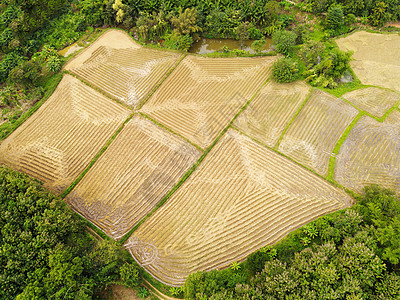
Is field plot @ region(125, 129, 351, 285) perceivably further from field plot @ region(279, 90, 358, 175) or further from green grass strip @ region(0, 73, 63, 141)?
green grass strip @ region(0, 73, 63, 141)

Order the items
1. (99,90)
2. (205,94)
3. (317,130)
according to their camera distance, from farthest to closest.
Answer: (99,90) → (205,94) → (317,130)

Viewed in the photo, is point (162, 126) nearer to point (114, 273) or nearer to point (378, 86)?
point (114, 273)

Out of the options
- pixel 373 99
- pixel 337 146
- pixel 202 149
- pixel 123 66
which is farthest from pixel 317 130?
pixel 123 66

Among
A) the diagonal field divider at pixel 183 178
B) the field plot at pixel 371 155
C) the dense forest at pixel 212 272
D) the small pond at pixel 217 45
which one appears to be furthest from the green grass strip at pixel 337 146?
the small pond at pixel 217 45

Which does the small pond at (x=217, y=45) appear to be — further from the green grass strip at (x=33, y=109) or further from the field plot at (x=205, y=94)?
the green grass strip at (x=33, y=109)

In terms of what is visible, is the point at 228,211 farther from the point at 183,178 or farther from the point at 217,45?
the point at 217,45

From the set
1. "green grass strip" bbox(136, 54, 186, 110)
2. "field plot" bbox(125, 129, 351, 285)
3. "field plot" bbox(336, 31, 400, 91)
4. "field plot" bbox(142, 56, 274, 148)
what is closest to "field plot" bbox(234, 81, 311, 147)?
"field plot" bbox(142, 56, 274, 148)
